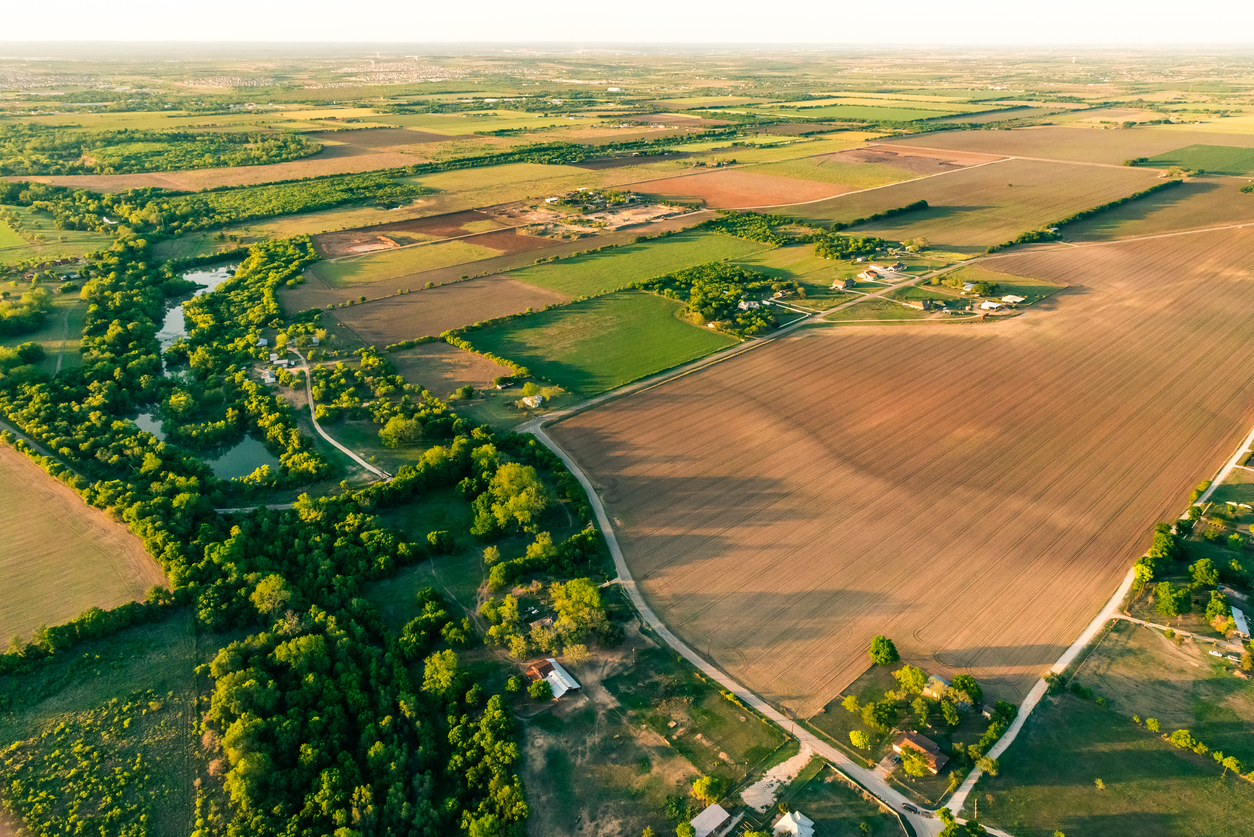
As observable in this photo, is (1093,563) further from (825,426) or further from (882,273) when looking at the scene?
(882,273)

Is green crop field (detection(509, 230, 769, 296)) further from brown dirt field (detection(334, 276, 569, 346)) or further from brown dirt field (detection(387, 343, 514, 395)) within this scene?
brown dirt field (detection(387, 343, 514, 395))

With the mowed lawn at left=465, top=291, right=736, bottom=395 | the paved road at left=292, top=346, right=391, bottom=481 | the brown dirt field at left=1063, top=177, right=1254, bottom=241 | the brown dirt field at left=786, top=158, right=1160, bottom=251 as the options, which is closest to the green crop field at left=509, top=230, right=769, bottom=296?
the mowed lawn at left=465, top=291, right=736, bottom=395

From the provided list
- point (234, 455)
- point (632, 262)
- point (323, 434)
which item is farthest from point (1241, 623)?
point (632, 262)

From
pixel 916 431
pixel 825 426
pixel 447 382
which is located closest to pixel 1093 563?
pixel 916 431

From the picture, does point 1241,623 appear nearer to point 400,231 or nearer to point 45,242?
point 400,231

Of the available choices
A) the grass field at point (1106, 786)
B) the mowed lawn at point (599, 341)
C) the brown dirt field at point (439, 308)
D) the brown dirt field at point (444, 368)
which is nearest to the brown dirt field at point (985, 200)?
the mowed lawn at point (599, 341)
